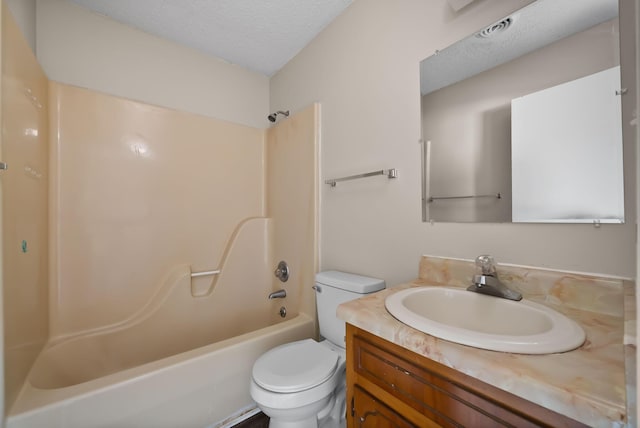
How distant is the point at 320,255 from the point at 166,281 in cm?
113

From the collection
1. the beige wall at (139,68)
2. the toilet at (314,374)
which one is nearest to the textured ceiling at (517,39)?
the toilet at (314,374)

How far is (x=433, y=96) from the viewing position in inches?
46.6

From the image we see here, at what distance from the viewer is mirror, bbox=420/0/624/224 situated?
0.78m

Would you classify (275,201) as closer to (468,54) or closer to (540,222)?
(468,54)

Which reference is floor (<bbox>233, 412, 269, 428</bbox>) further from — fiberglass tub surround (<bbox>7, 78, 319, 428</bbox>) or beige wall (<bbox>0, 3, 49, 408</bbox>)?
A: beige wall (<bbox>0, 3, 49, 408</bbox>)

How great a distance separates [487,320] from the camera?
86 centimetres

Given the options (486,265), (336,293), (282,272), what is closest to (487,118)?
(486,265)

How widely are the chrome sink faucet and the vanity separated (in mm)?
60

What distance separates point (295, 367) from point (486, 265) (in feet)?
2.93

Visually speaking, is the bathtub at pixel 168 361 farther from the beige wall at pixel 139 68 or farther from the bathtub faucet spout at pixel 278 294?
the beige wall at pixel 139 68

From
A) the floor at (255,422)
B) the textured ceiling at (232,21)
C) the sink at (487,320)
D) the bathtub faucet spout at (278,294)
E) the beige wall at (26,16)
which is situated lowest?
the floor at (255,422)

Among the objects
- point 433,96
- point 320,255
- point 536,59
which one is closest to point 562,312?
point 536,59

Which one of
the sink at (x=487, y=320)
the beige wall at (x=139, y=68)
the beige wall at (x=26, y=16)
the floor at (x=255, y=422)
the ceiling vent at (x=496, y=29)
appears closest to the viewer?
the sink at (x=487, y=320)

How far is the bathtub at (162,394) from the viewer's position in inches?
38.8
